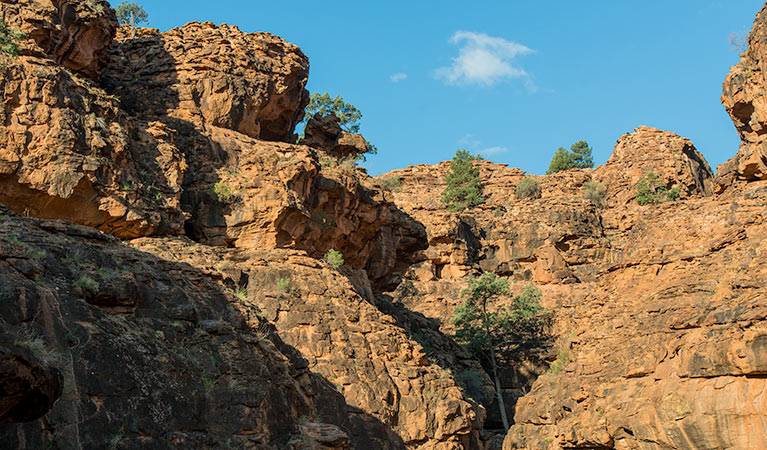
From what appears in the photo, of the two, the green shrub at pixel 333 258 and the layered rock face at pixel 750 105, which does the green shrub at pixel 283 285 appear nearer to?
the green shrub at pixel 333 258

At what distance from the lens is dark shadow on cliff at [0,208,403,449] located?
9.67 metres

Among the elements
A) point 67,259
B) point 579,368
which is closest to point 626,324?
point 579,368

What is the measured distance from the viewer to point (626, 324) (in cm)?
2388

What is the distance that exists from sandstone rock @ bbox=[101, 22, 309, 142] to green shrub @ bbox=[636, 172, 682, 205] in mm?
33526

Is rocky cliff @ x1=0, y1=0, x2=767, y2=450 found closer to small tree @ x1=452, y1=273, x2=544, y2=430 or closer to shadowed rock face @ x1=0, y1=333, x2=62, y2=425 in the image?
shadowed rock face @ x1=0, y1=333, x2=62, y2=425

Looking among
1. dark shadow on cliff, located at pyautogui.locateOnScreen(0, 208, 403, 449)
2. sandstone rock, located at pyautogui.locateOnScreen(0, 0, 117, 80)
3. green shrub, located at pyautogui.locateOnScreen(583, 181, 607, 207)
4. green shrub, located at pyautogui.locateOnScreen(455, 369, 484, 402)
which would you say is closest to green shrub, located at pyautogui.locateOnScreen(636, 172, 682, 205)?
green shrub, located at pyautogui.locateOnScreen(583, 181, 607, 207)

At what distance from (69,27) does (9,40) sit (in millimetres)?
5796

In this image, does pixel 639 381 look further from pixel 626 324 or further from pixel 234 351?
pixel 234 351

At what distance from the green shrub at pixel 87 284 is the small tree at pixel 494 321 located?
3289cm

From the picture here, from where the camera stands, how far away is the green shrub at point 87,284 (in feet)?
37.2

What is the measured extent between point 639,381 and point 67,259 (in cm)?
1602

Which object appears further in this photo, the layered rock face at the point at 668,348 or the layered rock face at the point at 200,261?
the layered rock face at the point at 668,348

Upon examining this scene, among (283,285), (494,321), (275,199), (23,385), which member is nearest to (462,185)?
(494,321)

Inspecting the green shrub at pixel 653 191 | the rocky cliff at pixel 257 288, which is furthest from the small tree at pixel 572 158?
the rocky cliff at pixel 257 288
